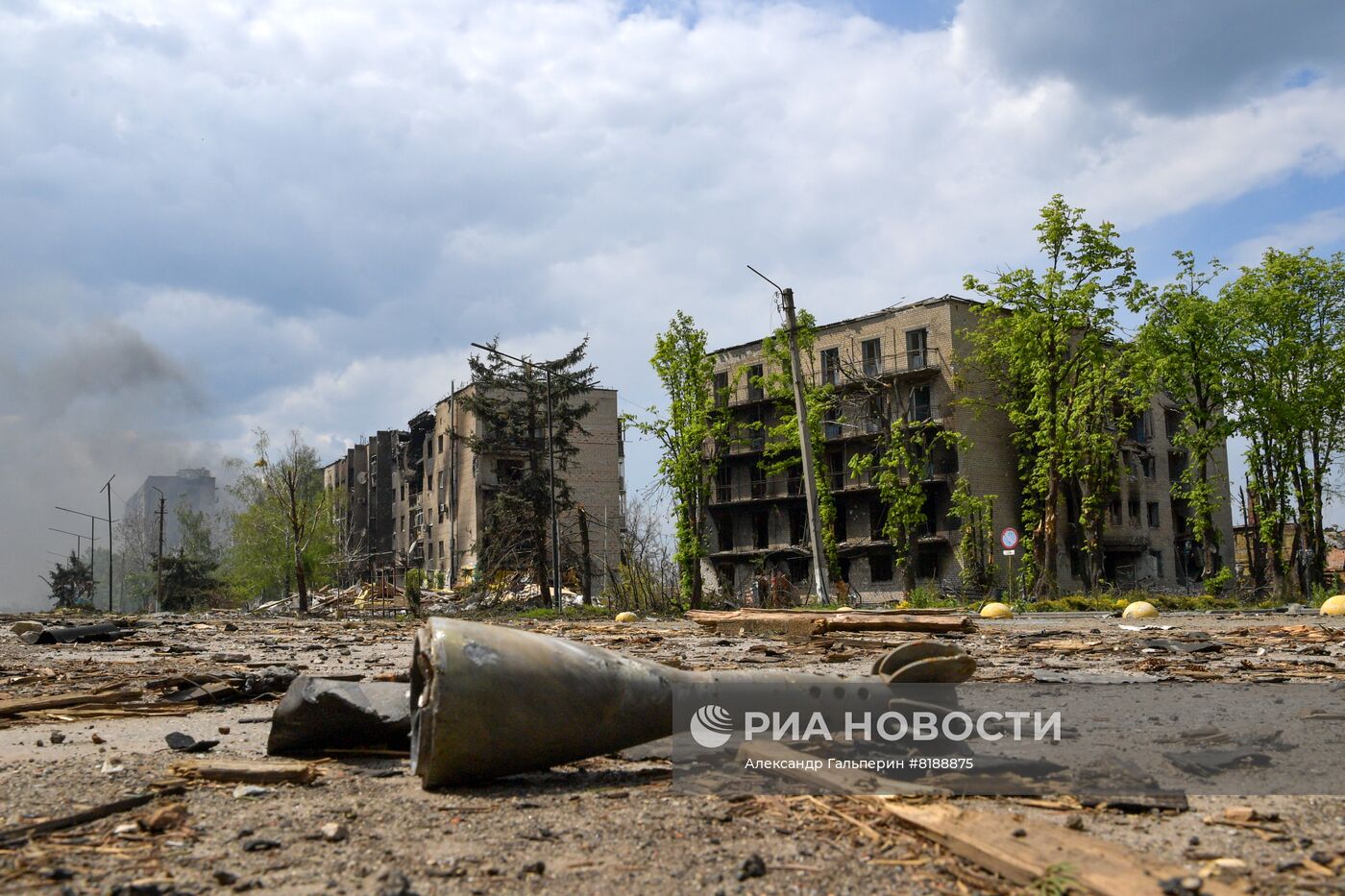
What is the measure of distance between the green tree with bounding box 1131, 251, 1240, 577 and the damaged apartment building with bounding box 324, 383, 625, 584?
99.7ft

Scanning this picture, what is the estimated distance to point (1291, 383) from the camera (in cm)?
3416

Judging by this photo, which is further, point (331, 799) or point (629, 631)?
point (629, 631)

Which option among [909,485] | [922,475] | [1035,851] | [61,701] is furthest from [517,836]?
[922,475]

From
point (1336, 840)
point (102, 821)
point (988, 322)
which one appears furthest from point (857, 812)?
point (988, 322)

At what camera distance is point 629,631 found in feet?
59.9

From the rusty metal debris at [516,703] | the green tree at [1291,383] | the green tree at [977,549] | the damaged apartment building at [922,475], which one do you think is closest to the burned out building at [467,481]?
the damaged apartment building at [922,475]

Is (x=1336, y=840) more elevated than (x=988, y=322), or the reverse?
(x=988, y=322)

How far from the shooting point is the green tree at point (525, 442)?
4331cm

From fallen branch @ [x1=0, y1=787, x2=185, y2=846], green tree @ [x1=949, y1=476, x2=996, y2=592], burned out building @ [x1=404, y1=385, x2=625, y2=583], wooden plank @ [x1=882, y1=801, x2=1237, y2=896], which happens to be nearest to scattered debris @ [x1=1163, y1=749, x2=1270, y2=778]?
wooden plank @ [x1=882, y1=801, x2=1237, y2=896]

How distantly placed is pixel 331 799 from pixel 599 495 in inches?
2679

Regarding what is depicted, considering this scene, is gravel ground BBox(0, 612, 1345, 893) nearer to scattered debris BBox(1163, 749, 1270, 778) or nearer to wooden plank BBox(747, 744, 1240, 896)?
wooden plank BBox(747, 744, 1240, 896)

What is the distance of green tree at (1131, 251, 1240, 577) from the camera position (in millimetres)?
34375

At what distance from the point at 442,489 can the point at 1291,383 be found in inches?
2028

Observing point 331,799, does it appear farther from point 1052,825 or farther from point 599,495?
point 599,495
